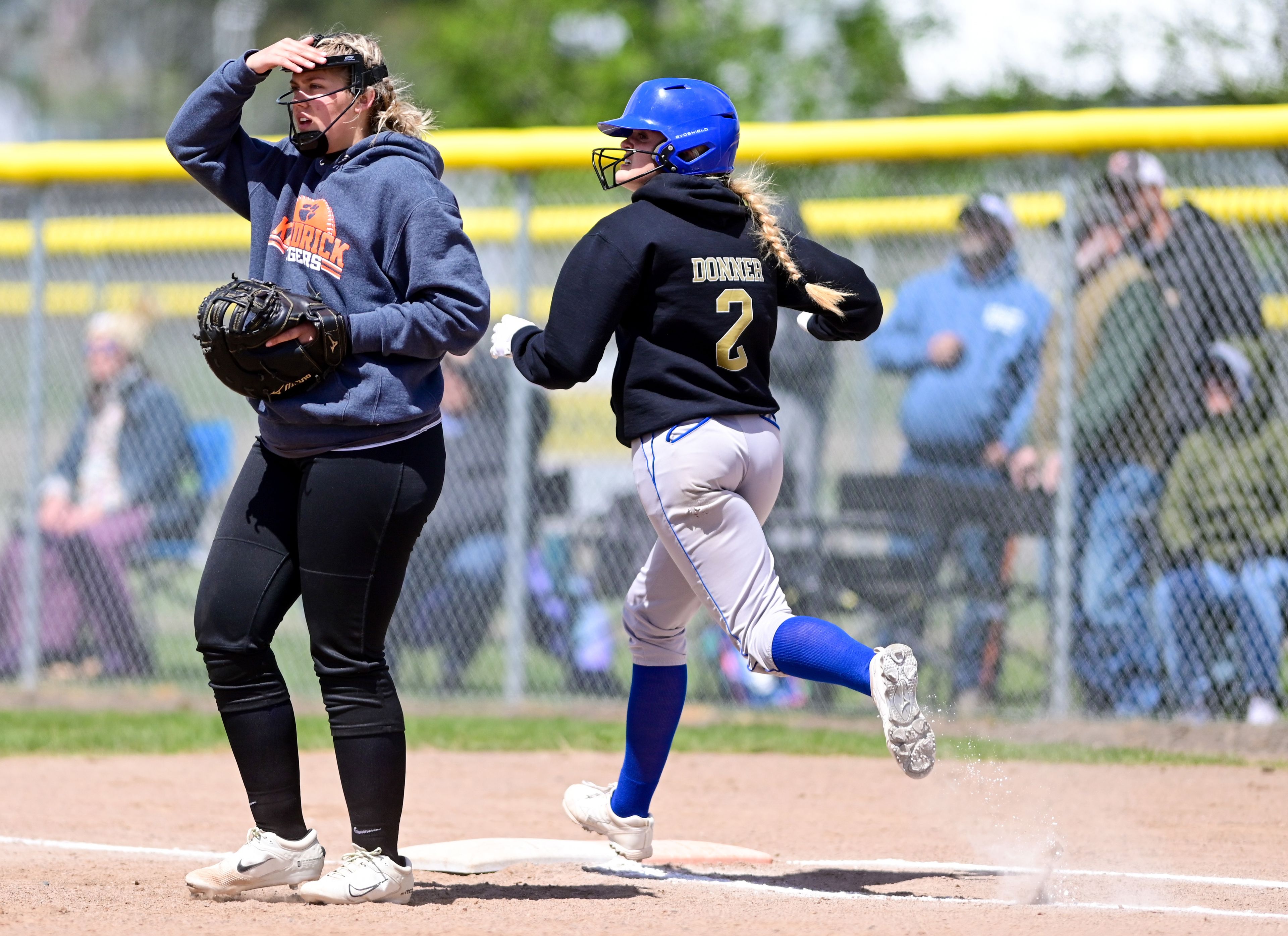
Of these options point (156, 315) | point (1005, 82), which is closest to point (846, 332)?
point (156, 315)

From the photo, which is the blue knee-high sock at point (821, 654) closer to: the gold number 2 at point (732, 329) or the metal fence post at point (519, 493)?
the gold number 2 at point (732, 329)

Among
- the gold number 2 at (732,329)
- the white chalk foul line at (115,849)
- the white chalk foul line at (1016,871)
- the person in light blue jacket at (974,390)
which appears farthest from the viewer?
the person in light blue jacket at (974,390)

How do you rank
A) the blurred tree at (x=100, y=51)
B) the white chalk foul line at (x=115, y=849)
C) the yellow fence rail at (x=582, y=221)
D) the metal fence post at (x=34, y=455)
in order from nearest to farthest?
the white chalk foul line at (x=115, y=849) → the yellow fence rail at (x=582, y=221) → the metal fence post at (x=34, y=455) → the blurred tree at (x=100, y=51)

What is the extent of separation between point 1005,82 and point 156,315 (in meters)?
8.39

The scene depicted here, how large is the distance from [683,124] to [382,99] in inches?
30.6

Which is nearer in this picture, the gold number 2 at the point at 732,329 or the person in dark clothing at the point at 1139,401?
the gold number 2 at the point at 732,329

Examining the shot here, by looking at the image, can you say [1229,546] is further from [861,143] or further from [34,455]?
[34,455]

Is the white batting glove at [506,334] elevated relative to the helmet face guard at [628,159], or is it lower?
lower

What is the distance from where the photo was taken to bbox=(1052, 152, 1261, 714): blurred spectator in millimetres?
7098

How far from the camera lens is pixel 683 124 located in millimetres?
4184

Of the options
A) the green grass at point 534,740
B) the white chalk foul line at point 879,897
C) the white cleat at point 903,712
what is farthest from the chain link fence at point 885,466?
the white cleat at point 903,712

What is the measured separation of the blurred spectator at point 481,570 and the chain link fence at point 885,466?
16 mm

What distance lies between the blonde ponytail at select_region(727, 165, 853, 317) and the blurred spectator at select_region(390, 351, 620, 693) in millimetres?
3855

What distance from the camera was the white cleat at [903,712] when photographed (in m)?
3.68
